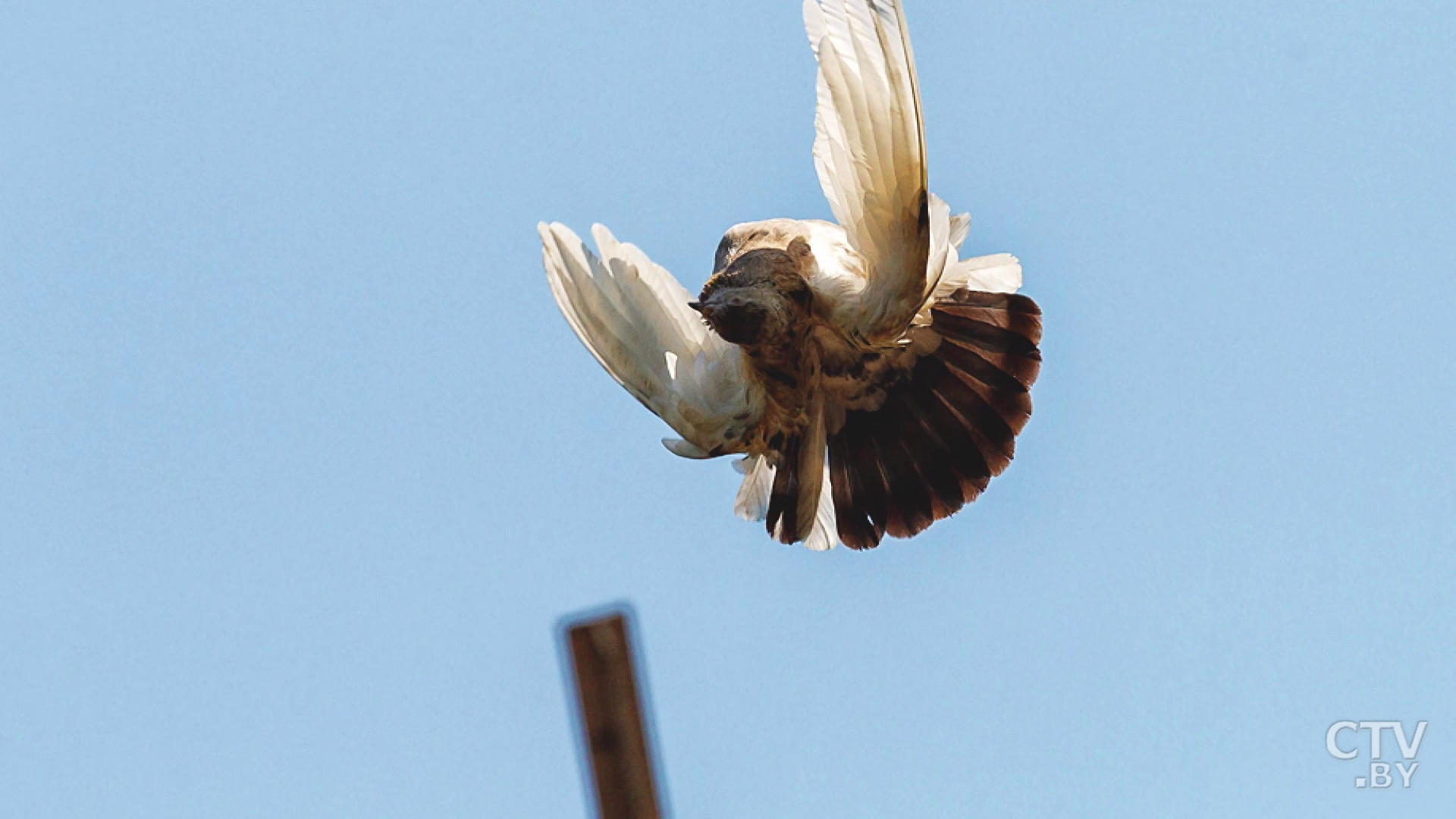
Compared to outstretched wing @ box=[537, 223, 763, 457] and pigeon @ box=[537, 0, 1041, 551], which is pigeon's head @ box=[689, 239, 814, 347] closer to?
pigeon @ box=[537, 0, 1041, 551]

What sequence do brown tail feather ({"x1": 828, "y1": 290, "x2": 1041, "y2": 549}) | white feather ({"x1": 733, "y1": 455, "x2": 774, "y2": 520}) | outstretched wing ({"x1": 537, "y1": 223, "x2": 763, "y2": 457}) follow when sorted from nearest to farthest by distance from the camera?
outstretched wing ({"x1": 537, "y1": 223, "x2": 763, "y2": 457})
brown tail feather ({"x1": 828, "y1": 290, "x2": 1041, "y2": 549})
white feather ({"x1": 733, "y1": 455, "x2": 774, "y2": 520})

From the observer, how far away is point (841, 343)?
19.2 ft

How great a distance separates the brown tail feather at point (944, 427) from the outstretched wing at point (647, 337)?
1.73 ft

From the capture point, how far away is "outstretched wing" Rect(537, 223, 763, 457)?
5883 mm

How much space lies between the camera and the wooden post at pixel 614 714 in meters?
2.52

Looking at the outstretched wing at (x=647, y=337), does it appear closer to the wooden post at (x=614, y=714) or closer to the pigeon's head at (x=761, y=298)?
the pigeon's head at (x=761, y=298)

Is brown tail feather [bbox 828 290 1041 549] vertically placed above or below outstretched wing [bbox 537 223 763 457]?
below

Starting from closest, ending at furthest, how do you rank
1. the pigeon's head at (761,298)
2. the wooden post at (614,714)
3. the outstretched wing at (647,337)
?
the wooden post at (614,714)
the pigeon's head at (761,298)
the outstretched wing at (647,337)

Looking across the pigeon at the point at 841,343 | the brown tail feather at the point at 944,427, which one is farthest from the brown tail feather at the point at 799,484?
the brown tail feather at the point at 944,427

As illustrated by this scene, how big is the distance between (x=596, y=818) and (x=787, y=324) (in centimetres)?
317

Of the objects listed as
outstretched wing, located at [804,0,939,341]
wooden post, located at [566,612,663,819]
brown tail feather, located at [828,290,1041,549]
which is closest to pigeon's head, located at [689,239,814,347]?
outstretched wing, located at [804,0,939,341]

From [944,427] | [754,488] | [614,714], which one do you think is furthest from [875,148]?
[614,714]

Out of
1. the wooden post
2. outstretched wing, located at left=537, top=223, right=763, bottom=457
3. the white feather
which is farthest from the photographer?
the white feather

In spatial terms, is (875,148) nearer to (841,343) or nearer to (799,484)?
(841,343)
